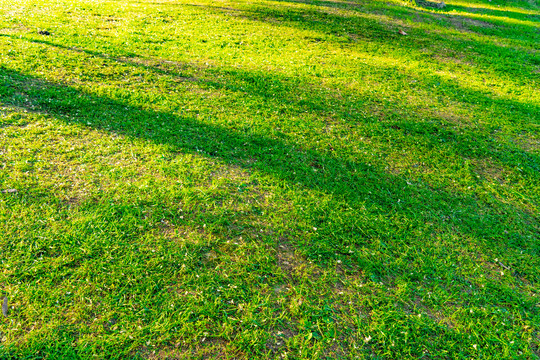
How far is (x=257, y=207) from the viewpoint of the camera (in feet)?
14.1

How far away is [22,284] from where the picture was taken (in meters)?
3.07

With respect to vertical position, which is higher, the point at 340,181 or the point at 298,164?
the point at 298,164

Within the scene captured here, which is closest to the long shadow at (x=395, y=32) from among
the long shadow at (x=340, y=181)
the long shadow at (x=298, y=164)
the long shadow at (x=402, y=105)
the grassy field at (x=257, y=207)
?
the grassy field at (x=257, y=207)

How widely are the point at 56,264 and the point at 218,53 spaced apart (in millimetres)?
7583

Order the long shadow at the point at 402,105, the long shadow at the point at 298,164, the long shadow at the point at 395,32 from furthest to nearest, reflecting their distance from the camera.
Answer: the long shadow at the point at 395,32, the long shadow at the point at 402,105, the long shadow at the point at 298,164

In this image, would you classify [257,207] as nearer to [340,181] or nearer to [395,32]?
[340,181]

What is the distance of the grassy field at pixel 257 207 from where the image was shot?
2973 millimetres

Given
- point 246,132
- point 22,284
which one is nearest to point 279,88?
point 246,132

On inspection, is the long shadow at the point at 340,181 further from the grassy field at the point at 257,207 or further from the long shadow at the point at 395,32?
the long shadow at the point at 395,32

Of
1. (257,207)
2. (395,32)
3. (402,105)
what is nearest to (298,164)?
(257,207)

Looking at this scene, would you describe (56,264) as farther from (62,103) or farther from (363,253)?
(62,103)

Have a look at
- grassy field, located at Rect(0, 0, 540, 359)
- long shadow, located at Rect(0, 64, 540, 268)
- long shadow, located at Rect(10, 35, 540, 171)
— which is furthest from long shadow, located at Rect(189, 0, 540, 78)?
long shadow, located at Rect(0, 64, 540, 268)

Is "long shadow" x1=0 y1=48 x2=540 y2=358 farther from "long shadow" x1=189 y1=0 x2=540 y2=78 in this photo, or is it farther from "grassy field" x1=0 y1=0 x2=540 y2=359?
"long shadow" x1=189 y1=0 x2=540 y2=78

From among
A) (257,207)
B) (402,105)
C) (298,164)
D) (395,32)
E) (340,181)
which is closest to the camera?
(257,207)
